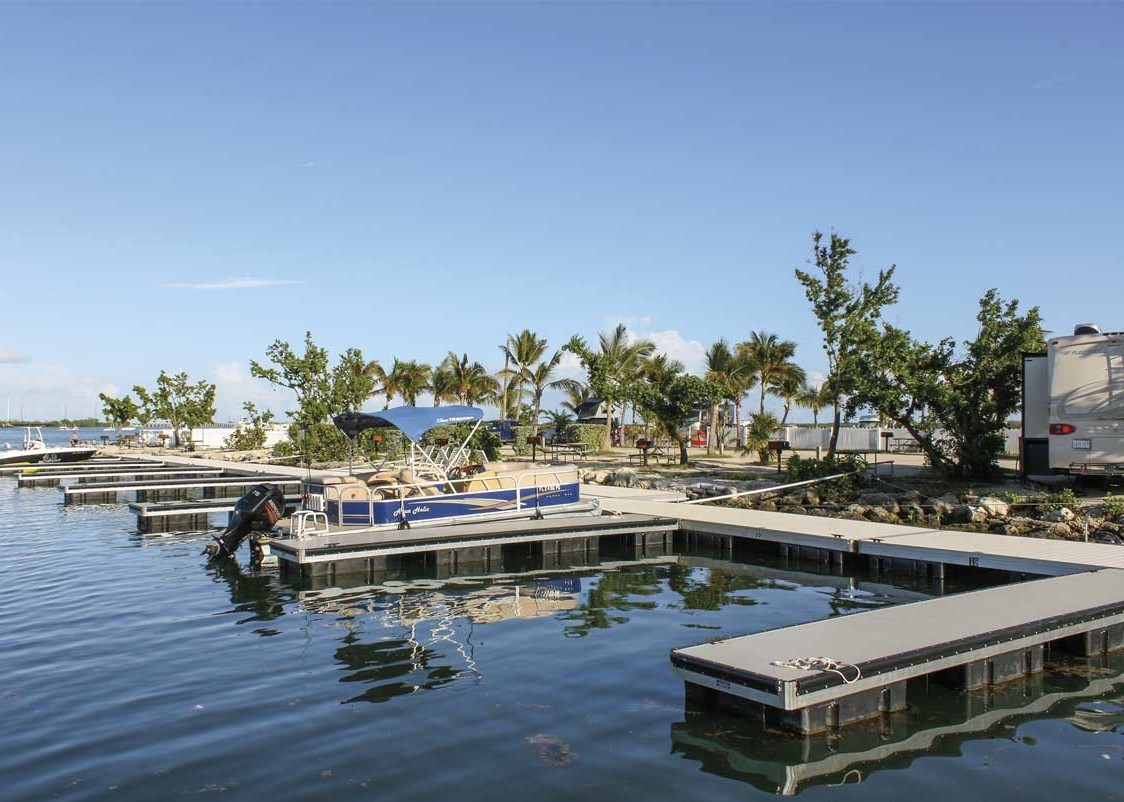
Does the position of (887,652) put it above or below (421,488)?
below

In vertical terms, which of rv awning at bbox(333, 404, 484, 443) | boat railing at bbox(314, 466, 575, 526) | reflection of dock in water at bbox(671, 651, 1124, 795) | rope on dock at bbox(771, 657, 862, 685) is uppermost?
rv awning at bbox(333, 404, 484, 443)

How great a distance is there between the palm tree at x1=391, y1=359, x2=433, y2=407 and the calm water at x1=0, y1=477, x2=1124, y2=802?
47083mm

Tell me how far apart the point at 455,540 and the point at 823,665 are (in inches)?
382

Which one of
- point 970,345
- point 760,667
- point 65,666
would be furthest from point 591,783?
point 970,345

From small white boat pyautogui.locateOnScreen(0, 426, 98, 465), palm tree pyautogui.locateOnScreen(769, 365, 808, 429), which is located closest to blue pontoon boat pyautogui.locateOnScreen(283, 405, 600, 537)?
palm tree pyautogui.locateOnScreen(769, 365, 808, 429)

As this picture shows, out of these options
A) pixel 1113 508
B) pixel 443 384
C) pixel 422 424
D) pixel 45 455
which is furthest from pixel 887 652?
pixel 45 455

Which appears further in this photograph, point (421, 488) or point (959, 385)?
point (959, 385)

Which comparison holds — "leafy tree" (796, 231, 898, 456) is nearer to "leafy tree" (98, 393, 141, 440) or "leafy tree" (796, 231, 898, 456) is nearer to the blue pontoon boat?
Result: the blue pontoon boat

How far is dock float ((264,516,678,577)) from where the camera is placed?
15484 millimetres

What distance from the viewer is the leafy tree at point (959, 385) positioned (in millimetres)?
23453

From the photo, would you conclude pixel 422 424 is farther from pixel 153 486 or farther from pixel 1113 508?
pixel 153 486

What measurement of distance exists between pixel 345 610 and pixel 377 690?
14.0 ft

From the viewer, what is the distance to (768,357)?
5175cm

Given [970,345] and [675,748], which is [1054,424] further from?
[675,748]
